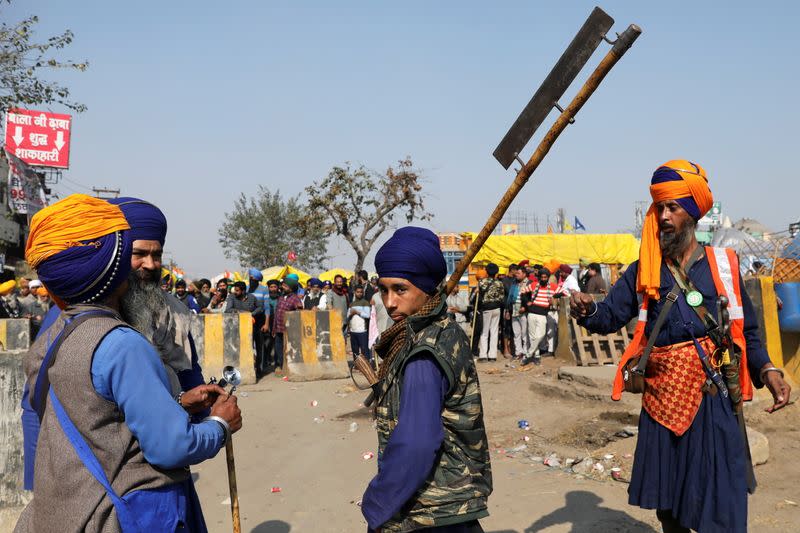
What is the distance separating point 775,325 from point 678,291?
6088 mm

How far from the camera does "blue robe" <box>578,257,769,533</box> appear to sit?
3.20 m

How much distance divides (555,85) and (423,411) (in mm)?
1492

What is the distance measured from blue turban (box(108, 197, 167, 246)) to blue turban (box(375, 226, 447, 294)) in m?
1.06

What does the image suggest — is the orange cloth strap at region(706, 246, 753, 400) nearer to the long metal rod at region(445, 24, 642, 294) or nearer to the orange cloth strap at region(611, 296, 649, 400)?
the orange cloth strap at region(611, 296, 649, 400)

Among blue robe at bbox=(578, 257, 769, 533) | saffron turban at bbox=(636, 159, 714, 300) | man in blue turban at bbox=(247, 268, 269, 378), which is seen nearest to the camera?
blue robe at bbox=(578, 257, 769, 533)

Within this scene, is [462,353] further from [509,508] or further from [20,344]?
[20,344]

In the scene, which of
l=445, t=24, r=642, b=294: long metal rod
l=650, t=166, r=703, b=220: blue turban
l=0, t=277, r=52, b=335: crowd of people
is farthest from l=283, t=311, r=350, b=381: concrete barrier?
l=445, t=24, r=642, b=294: long metal rod

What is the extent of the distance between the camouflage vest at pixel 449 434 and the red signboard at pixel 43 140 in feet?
154

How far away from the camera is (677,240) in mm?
3504

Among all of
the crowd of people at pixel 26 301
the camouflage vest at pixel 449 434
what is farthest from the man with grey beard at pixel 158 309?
the crowd of people at pixel 26 301

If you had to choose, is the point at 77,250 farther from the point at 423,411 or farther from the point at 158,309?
the point at 423,411

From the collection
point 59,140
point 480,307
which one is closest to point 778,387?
point 480,307

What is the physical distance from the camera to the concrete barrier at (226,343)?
12078mm

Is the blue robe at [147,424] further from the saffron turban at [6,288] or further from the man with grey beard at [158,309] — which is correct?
the saffron turban at [6,288]
